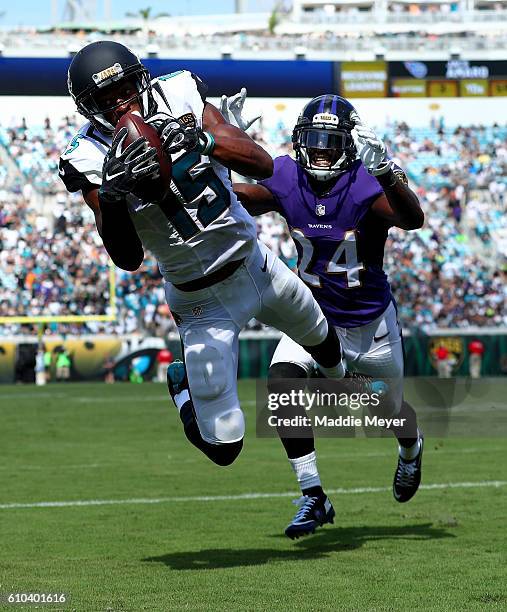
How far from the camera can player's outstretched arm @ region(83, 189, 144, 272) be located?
4.38 meters

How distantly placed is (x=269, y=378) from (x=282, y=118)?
79.0ft

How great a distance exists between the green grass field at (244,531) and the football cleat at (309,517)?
0.11 m

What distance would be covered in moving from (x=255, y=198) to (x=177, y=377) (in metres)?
1.11

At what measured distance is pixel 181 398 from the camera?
5.41 m

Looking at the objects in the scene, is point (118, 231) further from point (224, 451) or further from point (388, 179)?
point (388, 179)

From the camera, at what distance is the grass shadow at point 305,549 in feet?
16.9

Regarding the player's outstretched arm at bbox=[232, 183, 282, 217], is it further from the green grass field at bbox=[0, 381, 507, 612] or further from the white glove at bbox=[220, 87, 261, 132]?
the green grass field at bbox=[0, 381, 507, 612]

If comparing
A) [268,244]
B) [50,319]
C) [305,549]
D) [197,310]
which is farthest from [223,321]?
[268,244]

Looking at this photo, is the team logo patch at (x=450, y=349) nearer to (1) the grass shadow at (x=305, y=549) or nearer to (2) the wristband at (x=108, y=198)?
(1) the grass shadow at (x=305, y=549)

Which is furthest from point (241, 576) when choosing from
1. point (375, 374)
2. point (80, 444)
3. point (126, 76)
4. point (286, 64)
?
point (286, 64)

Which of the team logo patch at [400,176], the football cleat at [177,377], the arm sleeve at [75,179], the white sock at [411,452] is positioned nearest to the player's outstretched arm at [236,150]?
the arm sleeve at [75,179]

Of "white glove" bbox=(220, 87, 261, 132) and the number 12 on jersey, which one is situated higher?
"white glove" bbox=(220, 87, 261, 132)

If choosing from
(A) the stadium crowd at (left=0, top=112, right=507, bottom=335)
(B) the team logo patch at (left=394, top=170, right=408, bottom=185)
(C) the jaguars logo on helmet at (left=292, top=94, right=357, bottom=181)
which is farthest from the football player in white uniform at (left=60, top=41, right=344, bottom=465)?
(A) the stadium crowd at (left=0, top=112, right=507, bottom=335)

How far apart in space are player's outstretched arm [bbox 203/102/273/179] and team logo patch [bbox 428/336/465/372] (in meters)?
15.6
